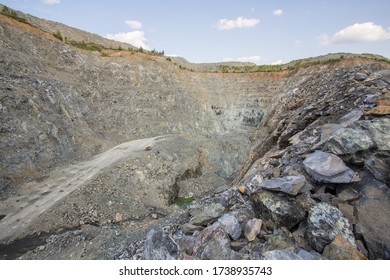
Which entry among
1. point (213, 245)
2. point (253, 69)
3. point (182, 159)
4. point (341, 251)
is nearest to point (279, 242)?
point (341, 251)

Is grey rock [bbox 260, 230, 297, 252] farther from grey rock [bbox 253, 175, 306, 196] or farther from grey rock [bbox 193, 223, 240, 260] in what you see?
grey rock [bbox 253, 175, 306, 196]

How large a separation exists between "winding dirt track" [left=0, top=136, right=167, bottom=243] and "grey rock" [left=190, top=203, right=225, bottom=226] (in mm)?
10611

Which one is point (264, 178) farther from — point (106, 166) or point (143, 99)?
point (143, 99)

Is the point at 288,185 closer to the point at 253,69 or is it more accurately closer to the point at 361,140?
the point at 361,140

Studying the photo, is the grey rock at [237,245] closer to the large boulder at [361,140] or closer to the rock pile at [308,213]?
the rock pile at [308,213]

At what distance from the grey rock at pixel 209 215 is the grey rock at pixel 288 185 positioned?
110cm

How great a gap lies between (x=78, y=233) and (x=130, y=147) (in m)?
10.5

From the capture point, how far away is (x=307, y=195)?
16.2 feet

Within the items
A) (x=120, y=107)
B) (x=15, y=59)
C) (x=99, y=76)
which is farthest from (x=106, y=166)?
(x=99, y=76)

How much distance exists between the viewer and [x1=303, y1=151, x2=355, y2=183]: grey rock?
497 centimetres

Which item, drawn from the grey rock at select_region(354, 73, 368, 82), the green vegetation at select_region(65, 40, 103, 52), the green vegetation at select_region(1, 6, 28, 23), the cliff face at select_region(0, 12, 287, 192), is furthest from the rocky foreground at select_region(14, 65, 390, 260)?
the green vegetation at select_region(65, 40, 103, 52)

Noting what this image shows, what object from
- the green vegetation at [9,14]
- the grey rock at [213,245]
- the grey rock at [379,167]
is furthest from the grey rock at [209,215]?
the green vegetation at [9,14]

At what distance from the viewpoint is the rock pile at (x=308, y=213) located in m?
4.21

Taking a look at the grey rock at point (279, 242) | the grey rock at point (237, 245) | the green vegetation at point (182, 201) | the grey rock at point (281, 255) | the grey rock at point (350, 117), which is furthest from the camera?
the green vegetation at point (182, 201)
